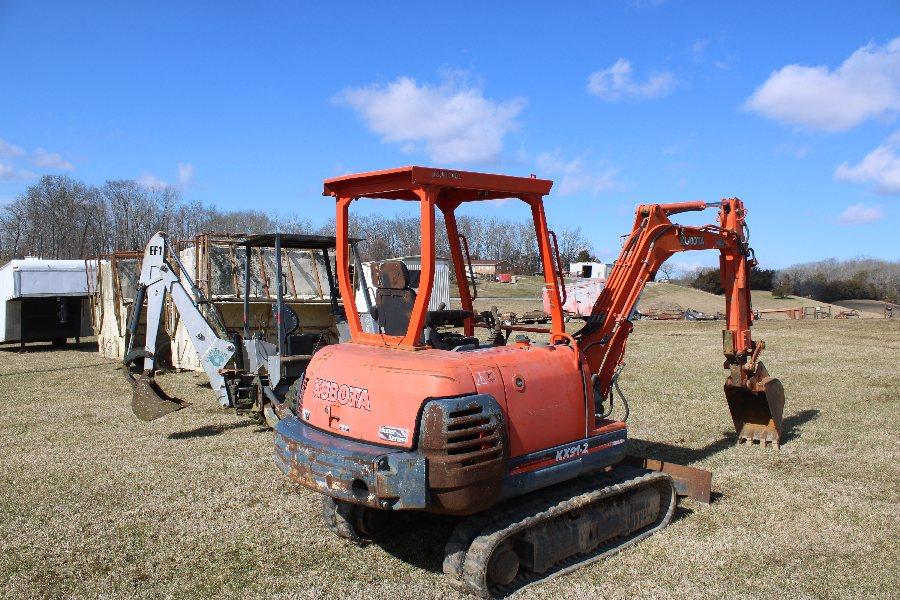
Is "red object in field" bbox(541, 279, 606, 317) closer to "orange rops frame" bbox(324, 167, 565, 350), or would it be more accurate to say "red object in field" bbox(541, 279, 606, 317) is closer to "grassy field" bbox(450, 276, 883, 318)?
"grassy field" bbox(450, 276, 883, 318)

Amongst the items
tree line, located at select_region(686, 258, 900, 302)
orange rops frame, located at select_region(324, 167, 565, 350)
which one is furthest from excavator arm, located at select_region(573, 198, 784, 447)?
tree line, located at select_region(686, 258, 900, 302)

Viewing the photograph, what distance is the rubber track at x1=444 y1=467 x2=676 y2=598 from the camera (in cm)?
489

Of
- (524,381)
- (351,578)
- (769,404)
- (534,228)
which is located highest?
(534,228)

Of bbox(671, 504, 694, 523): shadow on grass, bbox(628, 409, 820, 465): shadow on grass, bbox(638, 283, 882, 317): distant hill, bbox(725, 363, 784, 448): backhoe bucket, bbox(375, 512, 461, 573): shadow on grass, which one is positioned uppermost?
bbox(638, 283, 882, 317): distant hill

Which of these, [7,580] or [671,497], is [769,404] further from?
[7,580]

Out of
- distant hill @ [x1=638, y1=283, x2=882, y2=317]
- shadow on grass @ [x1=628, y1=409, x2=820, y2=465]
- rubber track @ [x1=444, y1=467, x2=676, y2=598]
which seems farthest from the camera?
distant hill @ [x1=638, y1=283, x2=882, y2=317]

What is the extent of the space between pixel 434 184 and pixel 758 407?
585cm

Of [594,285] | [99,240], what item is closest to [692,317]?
[594,285]

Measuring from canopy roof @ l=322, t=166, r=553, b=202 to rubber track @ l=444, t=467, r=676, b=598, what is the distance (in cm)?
233

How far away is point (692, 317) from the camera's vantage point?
112 ft

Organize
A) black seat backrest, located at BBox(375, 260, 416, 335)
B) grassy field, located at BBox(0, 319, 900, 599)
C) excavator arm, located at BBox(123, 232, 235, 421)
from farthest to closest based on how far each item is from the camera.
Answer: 1. excavator arm, located at BBox(123, 232, 235, 421)
2. black seat backrest, located at BBox(375, 260, 416, 335)
3. grassy field, located at BBox(0, 319, 900, 599)

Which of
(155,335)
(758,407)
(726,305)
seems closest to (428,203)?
(726,305)

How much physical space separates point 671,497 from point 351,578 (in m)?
2.87

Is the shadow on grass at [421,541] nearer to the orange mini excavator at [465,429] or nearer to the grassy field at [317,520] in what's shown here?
the grassy field at [317,520]
